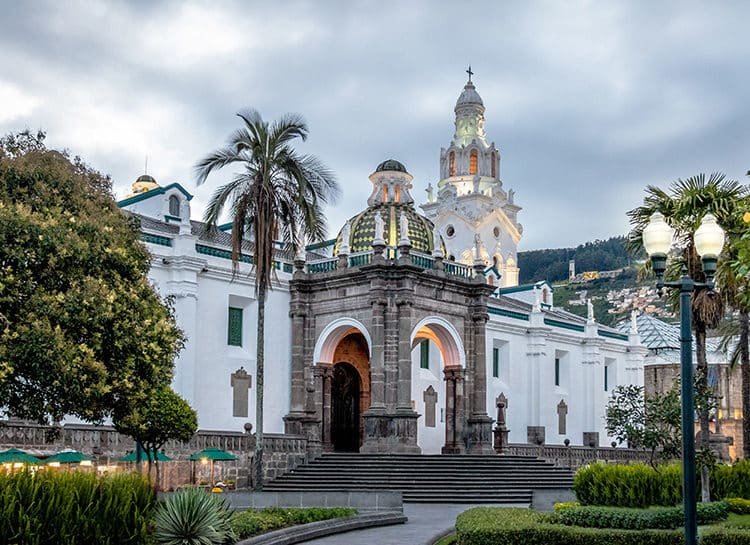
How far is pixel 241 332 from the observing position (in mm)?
33688

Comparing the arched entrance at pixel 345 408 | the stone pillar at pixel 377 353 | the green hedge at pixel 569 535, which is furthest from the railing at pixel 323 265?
the green hedge at pixel 569 535

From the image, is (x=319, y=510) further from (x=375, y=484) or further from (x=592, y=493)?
(x=375, y=484)

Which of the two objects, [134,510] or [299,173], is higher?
[299,173]

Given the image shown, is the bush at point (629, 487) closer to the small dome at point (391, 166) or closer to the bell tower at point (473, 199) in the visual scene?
the small dome at point (391, 166)

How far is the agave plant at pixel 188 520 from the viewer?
13656 millimetres

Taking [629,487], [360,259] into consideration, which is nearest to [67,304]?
[629,487]

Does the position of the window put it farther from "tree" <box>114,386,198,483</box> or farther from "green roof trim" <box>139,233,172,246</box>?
"tree" <box>114,386,198,483</box>

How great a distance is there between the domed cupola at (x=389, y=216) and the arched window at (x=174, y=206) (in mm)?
6089

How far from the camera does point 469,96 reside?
71500 mm

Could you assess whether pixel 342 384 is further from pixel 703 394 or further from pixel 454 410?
pixel 703 394

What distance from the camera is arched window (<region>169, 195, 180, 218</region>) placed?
35344mm

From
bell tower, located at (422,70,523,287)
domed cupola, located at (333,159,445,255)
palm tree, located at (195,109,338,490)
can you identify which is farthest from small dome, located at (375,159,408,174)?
bell tower, located at (422,70,523,287)

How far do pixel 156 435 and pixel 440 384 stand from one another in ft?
70.4

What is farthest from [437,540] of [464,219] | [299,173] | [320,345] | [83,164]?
[464,219]
